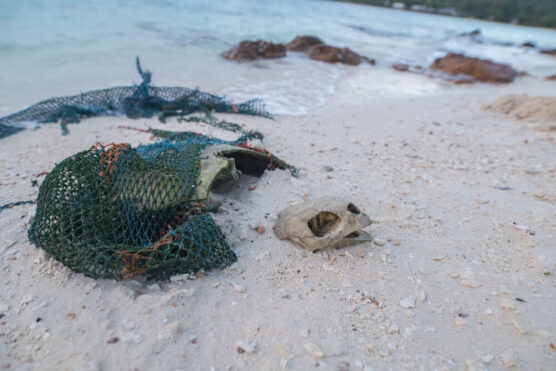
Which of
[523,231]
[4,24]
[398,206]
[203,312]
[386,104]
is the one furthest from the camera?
[4,24]

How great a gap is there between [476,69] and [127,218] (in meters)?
12.2

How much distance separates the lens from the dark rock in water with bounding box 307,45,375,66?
477 inches

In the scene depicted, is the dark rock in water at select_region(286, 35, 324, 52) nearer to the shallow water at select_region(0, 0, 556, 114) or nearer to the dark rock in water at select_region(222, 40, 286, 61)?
the shallow water at select_region(0, 0, 556, 114)

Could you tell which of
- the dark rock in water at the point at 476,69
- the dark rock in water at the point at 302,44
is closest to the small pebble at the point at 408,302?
the dark rock in water at the point at 476,69

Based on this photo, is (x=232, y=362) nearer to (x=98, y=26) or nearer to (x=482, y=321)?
(x=482, y=321)

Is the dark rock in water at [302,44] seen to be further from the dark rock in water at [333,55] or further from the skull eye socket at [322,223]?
the skull eye socket at [322,223]

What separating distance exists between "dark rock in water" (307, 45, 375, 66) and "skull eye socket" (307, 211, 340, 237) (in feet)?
35.2

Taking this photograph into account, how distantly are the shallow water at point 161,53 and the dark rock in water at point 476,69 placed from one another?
2116 mm

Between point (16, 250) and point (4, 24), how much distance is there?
13605 mm

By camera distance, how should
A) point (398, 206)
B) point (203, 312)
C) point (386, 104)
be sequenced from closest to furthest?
1. point (203, 312)
2. point (398, 206)
3. point (386, 104)

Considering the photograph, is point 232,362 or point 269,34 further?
point 269,34

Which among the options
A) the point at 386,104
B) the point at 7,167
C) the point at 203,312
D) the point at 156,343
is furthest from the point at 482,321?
the point at 386,104

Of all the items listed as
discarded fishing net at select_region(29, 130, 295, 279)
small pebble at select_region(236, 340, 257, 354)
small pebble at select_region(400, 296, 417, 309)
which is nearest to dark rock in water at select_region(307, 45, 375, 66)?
discarded fishing net at select_region(29, 130, 295, 279)

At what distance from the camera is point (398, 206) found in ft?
11.1
